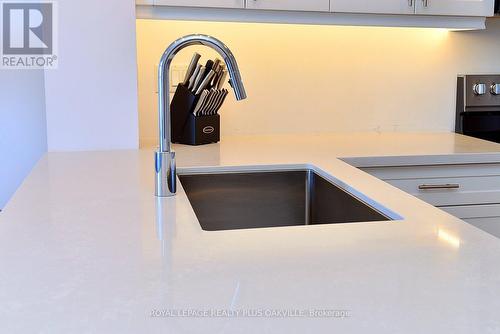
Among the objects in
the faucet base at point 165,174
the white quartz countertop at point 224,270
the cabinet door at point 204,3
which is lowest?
the white quartz countertop at point 224,270

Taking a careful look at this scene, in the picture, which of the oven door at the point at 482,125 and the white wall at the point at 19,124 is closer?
the white wall at the point at 19,124

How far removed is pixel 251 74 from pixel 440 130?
0.90 m

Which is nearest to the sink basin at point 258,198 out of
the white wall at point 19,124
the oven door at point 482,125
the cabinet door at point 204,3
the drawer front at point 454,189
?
the drawer front at point 454,189

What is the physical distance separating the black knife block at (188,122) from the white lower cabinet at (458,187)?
598 mm

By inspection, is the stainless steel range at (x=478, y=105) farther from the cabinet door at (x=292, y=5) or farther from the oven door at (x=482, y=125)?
the cabinet door at (x=292, y=5)

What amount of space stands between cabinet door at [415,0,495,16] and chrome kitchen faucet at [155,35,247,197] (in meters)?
1.20

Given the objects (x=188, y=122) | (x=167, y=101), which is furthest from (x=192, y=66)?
(x=167, y=101)

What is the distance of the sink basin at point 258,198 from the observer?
1.62 meters

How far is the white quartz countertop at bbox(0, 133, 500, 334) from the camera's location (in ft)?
2.24

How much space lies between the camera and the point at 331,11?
207 centimetres

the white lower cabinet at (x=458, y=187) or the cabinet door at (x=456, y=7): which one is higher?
the cabinet door at (x=456, y=7)

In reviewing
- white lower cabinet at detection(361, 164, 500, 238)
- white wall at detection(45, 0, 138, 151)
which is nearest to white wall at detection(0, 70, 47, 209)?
white wall at detection(45, 0, 138, 151)

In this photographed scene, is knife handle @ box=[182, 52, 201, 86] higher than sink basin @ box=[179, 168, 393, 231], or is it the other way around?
knife handle @ box=[182, 52, 201, 86]

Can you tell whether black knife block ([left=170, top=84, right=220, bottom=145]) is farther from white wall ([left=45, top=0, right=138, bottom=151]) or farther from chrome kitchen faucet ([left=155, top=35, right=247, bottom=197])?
chrome kitchen faucet ([left=155, top=35, right=247, bottom=197])
